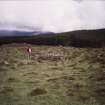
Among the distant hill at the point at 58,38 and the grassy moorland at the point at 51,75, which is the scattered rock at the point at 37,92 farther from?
the distant hill at the point at 58,38

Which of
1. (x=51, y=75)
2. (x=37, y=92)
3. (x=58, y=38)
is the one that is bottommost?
(x=37, y=92)

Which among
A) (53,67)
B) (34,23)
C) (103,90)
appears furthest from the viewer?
(34,23)

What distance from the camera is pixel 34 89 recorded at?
331cm

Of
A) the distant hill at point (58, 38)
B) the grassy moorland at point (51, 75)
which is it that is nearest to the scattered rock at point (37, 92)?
the grassy moorland at point (51, 75)

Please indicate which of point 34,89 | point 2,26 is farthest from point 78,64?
point 2,26

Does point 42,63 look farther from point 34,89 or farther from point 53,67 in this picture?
point 34,89

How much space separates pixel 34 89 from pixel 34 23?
3.54 ft

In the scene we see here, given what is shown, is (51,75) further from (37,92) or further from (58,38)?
(58,38)

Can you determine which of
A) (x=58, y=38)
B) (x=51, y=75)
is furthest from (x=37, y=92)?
(x=58, y=38)

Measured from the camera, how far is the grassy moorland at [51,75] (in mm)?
3189

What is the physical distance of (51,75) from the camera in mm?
3416

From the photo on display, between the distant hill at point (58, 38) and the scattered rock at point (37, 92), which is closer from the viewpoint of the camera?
the scattered rock at point (37, 92)

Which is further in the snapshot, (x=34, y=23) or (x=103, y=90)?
(x=34, y=23)

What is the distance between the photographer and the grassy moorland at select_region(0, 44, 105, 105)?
10.5 feet
